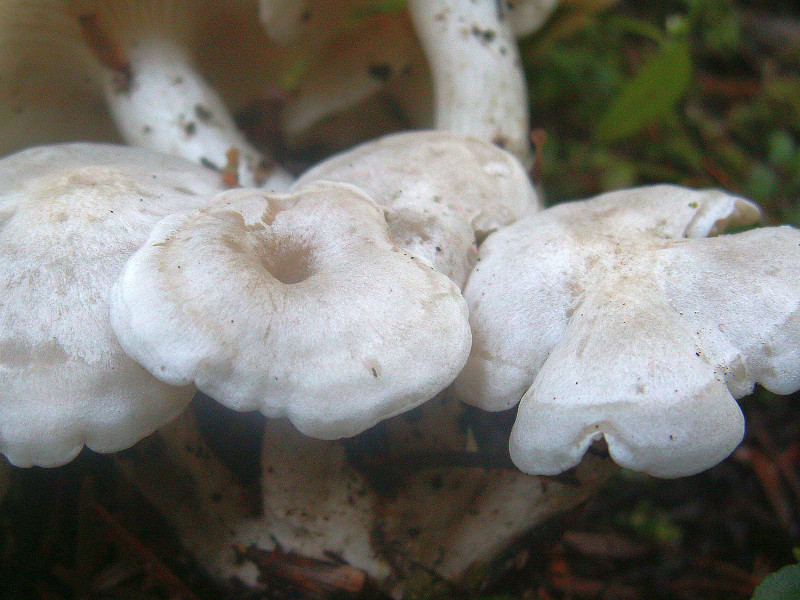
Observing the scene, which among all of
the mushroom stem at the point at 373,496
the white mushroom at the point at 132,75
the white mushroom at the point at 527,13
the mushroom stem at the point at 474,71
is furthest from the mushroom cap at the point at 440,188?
the white mushroom at the point at 527,13

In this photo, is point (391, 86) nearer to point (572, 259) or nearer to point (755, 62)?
point (572, 259)

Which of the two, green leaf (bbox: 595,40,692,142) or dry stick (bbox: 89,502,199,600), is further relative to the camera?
green leaf (bbox: 595,40,692,142)

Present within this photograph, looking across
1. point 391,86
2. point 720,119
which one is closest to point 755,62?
point 720,119

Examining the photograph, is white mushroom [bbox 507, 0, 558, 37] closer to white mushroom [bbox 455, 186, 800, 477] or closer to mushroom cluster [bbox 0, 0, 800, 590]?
mushroom cluster [bbox 0, 0, 800, 590]

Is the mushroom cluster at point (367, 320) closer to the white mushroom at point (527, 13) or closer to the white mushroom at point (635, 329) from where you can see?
the white mushroom at point (635, 329)

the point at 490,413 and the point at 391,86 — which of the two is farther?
the point at 391,86

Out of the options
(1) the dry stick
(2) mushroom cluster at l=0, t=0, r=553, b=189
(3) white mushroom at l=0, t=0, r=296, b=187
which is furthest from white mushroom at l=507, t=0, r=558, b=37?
(1) the dry stick

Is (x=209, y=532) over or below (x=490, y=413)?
below
